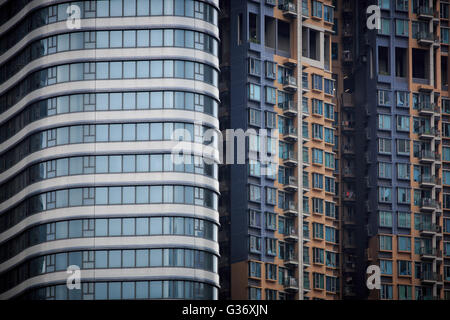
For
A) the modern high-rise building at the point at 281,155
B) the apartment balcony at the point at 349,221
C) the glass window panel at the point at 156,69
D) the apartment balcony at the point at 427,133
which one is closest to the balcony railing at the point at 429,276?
the modern high-rise building at the point at 281,155

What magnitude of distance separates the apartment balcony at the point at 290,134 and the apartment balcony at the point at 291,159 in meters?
1.61

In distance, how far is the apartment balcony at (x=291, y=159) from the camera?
157 m

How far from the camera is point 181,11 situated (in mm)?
142625

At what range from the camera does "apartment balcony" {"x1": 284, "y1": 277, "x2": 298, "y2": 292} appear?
501 ft

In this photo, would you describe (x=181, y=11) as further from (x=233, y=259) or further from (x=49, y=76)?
(x=233, y=259)

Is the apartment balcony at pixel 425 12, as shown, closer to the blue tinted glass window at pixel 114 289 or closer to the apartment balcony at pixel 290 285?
the apartment balcony at pixel 290 285

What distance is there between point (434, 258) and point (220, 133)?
3661 centimetres

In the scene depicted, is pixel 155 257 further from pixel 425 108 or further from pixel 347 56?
pixel 347 56

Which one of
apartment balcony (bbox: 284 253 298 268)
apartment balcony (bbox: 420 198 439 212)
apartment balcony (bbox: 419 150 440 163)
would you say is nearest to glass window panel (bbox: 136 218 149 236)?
apartment balcony (bbox: 284 253 298 268)

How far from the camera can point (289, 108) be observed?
159000 mm

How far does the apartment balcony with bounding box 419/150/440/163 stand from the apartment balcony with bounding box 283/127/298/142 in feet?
58.6

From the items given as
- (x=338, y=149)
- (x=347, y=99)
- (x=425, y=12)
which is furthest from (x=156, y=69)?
(x=425, y=12)

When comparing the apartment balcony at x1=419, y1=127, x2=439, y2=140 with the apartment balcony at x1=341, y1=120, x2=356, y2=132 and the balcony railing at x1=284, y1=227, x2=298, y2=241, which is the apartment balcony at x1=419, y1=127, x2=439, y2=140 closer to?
the apartment balcony at x1=341, y1=120, x2=356, y2=132

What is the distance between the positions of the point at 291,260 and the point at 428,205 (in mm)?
21899
